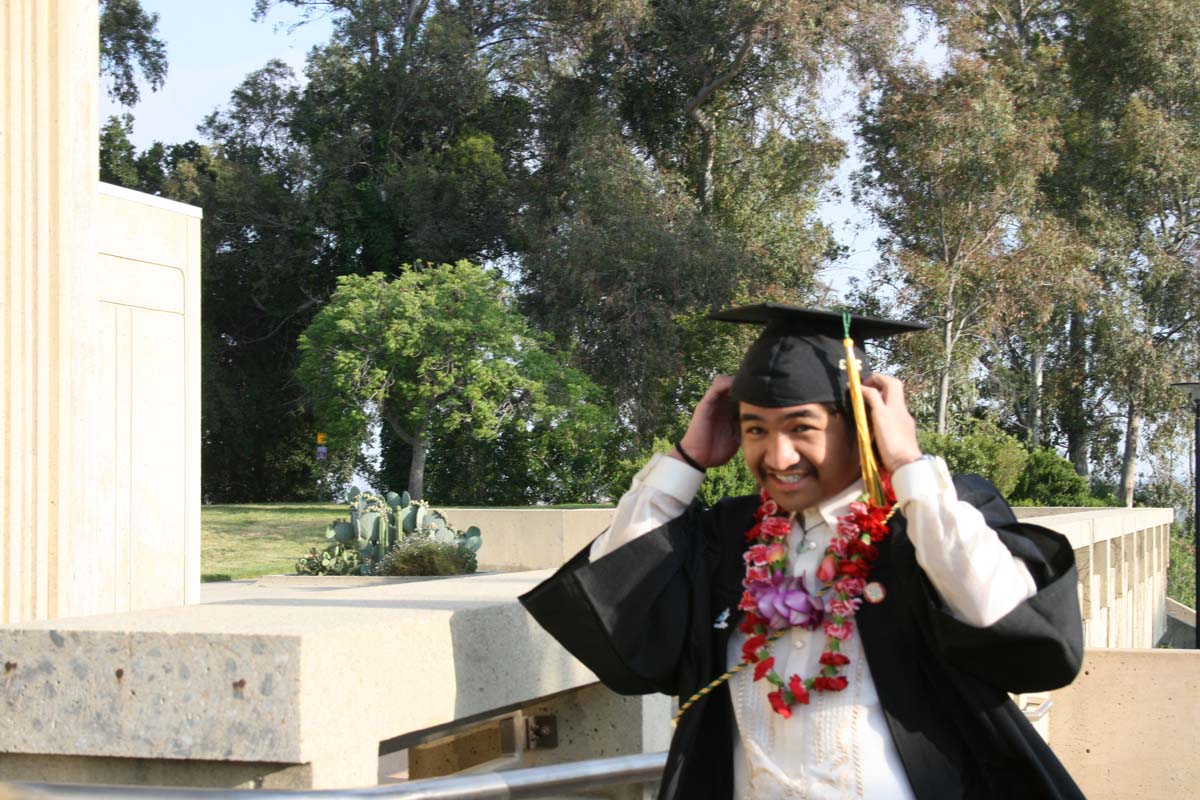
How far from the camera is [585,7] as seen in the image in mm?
28141

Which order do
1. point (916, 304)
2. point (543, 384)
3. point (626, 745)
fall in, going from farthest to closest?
point (916, 304) → point (543, 384) → point (626, 745)

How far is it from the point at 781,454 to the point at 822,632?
0.29m

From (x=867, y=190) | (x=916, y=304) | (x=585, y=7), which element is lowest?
(x=916, y=304)

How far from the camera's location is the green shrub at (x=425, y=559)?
448 inches

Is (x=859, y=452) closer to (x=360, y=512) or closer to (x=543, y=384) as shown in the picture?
(x=360, y=512)

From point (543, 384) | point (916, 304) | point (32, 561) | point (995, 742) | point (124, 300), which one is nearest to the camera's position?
point (995, 742)

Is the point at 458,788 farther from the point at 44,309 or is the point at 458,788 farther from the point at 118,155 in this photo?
the point at 118,155

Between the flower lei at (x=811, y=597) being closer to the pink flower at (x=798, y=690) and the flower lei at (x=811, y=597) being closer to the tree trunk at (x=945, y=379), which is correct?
the pink flower at (x=798, y=690)

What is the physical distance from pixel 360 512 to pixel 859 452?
10.6 metres

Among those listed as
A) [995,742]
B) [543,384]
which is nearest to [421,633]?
[995,742]

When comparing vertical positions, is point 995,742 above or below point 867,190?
below

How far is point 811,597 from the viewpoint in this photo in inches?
88.6

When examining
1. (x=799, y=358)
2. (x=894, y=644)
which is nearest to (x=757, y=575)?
(x=894, y=644)

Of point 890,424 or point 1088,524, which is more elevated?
point 890,424
